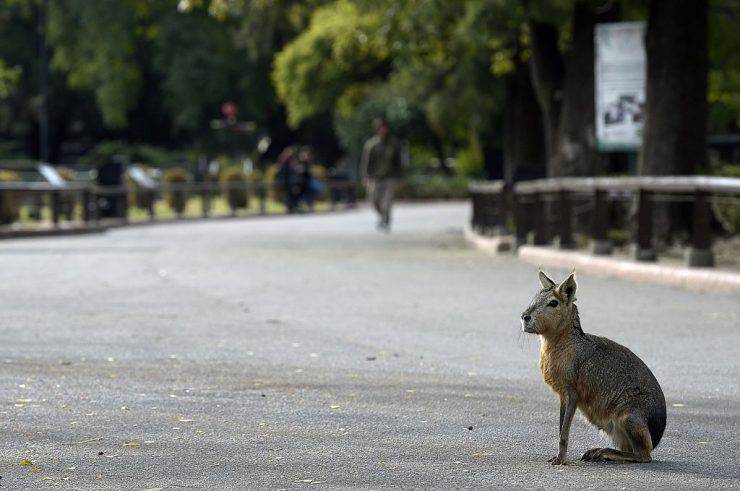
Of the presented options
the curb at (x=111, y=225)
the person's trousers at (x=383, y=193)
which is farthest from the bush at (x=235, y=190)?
the person's trousers at (x=383, y=193)

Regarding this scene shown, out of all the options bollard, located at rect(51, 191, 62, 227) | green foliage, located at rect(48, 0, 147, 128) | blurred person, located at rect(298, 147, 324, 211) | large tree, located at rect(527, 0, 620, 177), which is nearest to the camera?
large tree, located at rect(527, 0, 620, 177)

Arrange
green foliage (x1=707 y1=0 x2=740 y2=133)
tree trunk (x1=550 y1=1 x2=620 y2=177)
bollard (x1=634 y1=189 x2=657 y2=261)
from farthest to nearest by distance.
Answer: green foliage (x1=707 y1=0 x2=740 y2=133)
tree trunk (x1=550 y1=1 x2=620 y2=177)
bollard (x1=634 y1=189 x2=657 y2=261)

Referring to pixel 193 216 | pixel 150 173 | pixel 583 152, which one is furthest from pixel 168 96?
pixel 583 152

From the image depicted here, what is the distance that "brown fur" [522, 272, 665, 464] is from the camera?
6.19m

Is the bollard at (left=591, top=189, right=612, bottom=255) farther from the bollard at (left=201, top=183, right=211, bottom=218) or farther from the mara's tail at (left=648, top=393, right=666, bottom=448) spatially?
the bollard at (left=201, top=183, right=211, bottom=218)

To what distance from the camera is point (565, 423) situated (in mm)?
6266

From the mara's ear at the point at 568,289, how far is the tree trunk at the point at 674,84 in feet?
48.2

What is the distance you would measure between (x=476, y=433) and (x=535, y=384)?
1813mm

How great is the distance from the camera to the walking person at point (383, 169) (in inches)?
1147

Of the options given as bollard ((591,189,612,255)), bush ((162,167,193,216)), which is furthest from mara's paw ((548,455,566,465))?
bush ((162,167,193,216))

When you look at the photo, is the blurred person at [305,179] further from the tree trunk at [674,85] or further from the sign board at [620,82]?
the tree trunk at [674,85]

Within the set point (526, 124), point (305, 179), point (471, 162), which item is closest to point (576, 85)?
point (526, 124)

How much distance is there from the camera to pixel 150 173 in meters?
48.7

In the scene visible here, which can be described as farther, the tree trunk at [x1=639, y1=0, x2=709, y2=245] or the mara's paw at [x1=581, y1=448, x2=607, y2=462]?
the tree trunk at [x1=639, y1=0, x2=709, y2=245]
